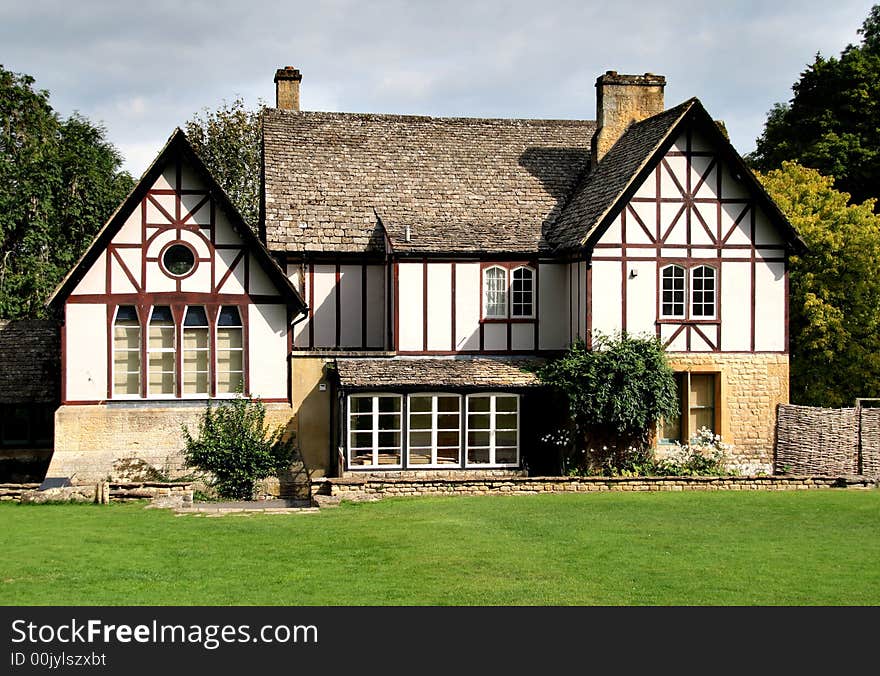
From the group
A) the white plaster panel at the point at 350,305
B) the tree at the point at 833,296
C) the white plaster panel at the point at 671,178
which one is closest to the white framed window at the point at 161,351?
the white plaster panel at the point at 350,305

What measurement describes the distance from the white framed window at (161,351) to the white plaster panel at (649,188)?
11461 millimetres

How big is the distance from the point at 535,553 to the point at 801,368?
20.5 meters

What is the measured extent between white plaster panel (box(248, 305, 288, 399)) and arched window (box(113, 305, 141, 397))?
8.40 feet

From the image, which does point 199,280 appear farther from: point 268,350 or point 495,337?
point 495,337

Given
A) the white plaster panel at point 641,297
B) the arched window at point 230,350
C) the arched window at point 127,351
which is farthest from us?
the white plaster panel at point 641,297

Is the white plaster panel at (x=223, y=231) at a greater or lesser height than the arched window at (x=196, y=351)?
greater

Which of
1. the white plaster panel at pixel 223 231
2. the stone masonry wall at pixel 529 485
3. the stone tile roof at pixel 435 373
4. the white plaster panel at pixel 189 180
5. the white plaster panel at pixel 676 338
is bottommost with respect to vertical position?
the stone masonry wall at pixel 529 485

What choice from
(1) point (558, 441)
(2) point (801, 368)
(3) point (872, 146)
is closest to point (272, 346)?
(1) point (558, 441)

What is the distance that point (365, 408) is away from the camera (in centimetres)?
2925

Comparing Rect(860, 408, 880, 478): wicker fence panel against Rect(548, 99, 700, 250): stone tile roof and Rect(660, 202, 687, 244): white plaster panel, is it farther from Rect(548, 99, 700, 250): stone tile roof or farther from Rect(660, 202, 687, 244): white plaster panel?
Rect(548, 99, 700, 250): stone tile roof

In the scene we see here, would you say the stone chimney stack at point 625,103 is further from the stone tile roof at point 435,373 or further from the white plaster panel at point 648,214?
the stone tile roof at point 435,373

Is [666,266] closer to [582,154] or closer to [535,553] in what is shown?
[582,154]

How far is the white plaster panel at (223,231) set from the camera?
29.0 meters

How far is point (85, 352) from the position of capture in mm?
28641
